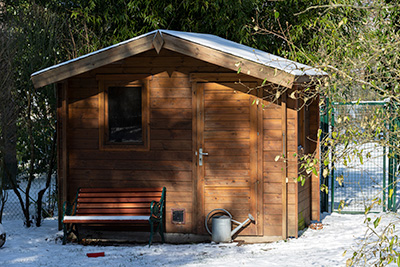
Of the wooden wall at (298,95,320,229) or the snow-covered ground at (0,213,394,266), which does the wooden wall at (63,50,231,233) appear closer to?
the snow-covered ground at (0,213,394,266)

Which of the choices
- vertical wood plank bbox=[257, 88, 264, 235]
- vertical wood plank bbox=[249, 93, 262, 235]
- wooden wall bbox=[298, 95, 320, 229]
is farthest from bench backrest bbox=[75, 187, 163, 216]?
wooden wall bbox=[298, 95, 320, 229]

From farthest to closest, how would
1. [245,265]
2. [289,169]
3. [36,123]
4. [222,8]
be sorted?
[222,8] → [36,123] → [289,169] → [245,265]

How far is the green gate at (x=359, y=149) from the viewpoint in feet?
15.4

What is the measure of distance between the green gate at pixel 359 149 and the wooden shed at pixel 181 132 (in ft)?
3.47

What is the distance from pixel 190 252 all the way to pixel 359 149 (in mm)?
6929

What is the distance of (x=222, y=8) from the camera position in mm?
14633

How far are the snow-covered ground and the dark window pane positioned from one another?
1.87 m

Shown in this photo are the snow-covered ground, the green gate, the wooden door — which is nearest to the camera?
the green gate

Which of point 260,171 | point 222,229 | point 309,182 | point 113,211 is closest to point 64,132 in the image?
point 113,211

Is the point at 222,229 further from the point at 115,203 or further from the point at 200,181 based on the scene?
the point at 115,203

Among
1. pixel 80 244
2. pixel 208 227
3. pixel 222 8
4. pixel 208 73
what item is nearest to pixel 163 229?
pixel 208 227

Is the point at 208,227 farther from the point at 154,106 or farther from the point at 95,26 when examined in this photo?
the point at 95,26

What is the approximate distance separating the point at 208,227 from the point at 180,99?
220 centimetres

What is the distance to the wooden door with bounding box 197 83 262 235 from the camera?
934 cm
